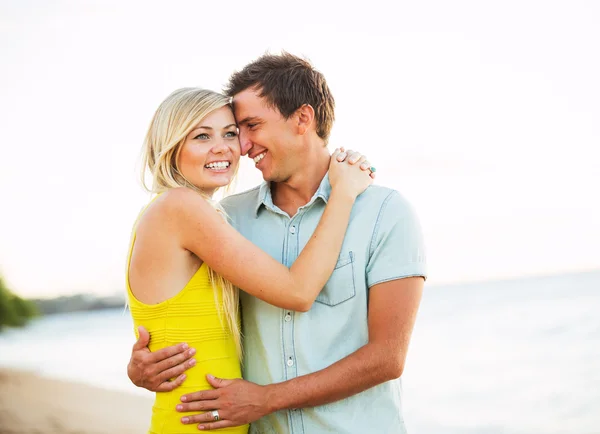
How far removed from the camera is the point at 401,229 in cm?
259

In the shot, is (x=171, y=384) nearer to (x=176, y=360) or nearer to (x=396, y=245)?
(x=176, y=360)

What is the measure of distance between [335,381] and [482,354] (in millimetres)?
10214

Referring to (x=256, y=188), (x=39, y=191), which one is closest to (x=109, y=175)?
(x=39, y=191)

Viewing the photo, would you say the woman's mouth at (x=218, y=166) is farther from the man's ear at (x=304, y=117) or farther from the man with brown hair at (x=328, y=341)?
the man's ear at (x=304, y=117)

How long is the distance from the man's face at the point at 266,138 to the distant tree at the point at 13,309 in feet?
42.8

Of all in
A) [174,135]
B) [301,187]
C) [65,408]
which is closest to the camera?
[174,135]

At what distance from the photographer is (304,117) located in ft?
9.88

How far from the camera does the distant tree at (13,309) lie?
48.0 ft

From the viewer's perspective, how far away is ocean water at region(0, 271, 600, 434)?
871 centimetres

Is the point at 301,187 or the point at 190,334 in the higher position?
the point at 301,187

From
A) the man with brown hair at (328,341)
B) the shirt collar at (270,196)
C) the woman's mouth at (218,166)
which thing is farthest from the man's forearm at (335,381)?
the woman's mouth at (218,166)

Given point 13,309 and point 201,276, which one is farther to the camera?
point 13,309

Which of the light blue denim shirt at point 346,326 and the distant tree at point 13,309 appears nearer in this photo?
the light blue denim shirt at point 346,326

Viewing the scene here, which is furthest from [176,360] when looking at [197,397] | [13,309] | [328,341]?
[13,309]
